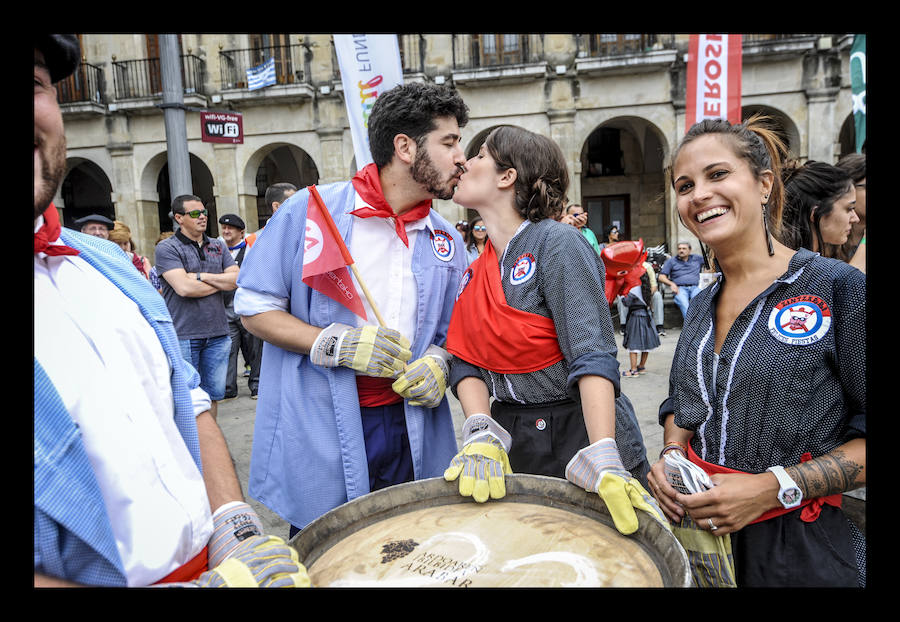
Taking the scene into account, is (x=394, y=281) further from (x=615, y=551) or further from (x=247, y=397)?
(x=247, y=397)

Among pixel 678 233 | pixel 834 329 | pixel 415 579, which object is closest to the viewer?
pixel 415 579

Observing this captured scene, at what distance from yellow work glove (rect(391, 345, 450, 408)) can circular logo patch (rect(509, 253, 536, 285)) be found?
1.37ft

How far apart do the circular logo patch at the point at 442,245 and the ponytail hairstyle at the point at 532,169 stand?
406mm

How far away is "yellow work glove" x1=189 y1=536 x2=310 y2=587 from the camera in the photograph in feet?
3.32

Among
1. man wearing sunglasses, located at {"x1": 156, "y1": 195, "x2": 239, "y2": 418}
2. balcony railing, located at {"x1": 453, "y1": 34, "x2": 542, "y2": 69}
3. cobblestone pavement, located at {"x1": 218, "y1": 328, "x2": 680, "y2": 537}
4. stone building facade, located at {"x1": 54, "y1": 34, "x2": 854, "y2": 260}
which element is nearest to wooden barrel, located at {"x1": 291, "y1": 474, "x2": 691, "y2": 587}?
cobblestone pavement, located at {"x1": 218, "y1": 328, "x2": 680, "y2": 537}

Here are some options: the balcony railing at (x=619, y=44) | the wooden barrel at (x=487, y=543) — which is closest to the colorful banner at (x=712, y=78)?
the balcony railing at (x=619, y=44)

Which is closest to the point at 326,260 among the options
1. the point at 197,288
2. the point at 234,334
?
the point at 197,288

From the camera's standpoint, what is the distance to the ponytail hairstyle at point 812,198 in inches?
99.0

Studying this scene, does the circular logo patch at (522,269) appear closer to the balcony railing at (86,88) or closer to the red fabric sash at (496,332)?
the red fabric sash at (496,332)

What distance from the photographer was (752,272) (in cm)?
158

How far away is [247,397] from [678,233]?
12285 millimetres

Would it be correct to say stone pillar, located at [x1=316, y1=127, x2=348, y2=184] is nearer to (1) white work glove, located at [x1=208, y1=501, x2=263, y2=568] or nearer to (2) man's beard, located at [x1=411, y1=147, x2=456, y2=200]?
(2) man's beard, located at [x1=411, y1=147, x2=456, y2=200]
